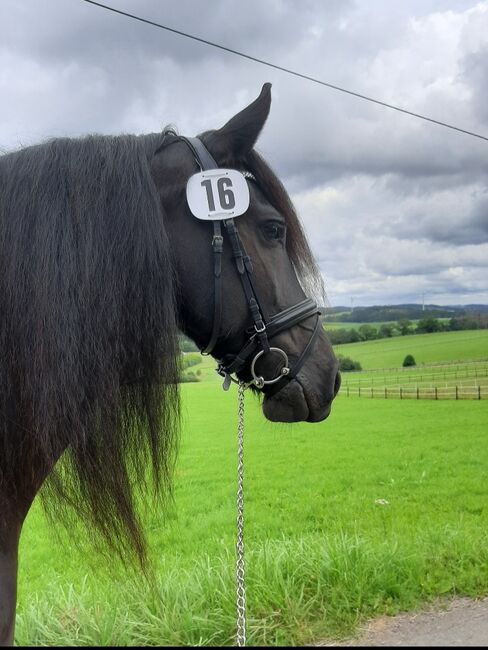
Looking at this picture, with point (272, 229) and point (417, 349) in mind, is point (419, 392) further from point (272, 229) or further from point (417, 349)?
point (272, 229)

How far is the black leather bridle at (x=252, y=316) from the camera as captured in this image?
1.88 meters

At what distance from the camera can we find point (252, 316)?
6.29 ft

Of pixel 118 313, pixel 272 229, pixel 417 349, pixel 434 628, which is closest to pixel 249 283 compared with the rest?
pixel 272 229

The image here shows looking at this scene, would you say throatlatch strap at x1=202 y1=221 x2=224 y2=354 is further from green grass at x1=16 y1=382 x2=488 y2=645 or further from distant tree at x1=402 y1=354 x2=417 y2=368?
distant tree at x1=402 y1=354 x2=417 y2=368

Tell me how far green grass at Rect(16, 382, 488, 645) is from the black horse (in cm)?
51

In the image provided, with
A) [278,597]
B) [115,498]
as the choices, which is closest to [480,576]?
[278,597]

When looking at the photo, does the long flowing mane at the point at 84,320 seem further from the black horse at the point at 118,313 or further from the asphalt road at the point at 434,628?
the asphalt road at the point at 434,628

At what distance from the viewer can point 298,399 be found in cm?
199

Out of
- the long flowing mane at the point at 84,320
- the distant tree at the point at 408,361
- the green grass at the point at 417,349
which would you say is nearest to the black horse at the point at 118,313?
the long flowing mane at the point at 84,320

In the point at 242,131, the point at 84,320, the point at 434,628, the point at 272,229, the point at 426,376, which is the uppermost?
the point at 242,131

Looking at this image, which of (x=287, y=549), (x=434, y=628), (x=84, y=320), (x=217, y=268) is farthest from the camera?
(x=287, y=549)

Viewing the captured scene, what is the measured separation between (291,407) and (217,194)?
0.82 meters

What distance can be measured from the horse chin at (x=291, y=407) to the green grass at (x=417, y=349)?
10504 millimetres

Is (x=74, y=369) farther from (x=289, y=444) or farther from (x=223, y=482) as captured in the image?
(x=289, y=444)
